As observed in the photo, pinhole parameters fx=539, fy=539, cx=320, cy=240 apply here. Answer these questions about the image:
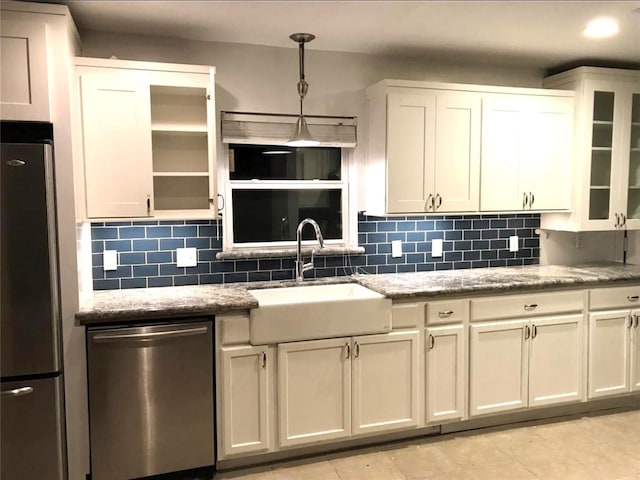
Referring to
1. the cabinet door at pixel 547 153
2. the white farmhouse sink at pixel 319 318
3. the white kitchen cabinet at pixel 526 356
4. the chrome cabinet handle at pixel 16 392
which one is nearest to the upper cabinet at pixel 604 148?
the cabinet door at pixel 547 153

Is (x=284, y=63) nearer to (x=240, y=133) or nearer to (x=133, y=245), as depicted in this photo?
(x=240, y=133)

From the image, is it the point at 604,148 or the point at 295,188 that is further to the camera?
the point at 604,148

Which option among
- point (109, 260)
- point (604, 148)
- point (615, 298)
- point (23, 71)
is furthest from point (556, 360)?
point (23, 71)

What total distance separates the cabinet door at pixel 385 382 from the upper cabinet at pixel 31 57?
1.97 meters

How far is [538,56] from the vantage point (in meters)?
3.58

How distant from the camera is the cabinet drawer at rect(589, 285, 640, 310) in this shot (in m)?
3.44

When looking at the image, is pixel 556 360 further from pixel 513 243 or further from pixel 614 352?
pixel 513 243

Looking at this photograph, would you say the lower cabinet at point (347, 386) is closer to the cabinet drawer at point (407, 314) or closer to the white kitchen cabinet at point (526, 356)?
the cabinet drawer at point (407, 314)

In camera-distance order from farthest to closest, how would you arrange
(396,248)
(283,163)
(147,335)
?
(396,248) → (283,163) → (147,335)

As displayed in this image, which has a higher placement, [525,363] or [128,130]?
[128,130]

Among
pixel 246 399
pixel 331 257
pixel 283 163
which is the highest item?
pixel 283 163

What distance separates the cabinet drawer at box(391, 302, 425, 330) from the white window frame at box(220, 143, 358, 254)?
686 millimetres

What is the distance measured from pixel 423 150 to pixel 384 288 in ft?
3.03

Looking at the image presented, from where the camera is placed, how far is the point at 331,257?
3531mm
